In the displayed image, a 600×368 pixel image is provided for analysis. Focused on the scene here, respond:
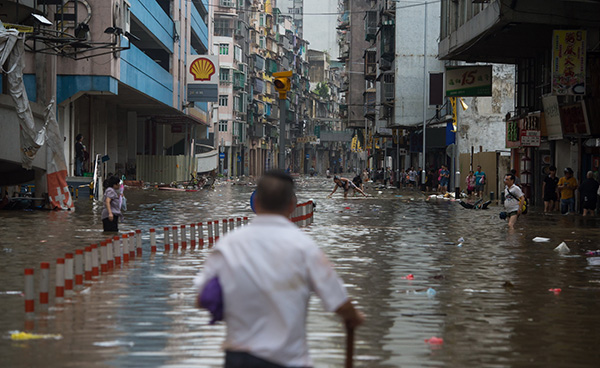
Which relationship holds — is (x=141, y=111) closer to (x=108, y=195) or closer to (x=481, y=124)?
(x=481, y=124)

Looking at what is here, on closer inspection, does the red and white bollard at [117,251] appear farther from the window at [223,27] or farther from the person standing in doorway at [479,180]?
the window at [223,27]

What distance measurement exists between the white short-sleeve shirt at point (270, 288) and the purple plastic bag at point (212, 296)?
0.09 feet

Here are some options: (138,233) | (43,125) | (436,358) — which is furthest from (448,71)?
(436,358)

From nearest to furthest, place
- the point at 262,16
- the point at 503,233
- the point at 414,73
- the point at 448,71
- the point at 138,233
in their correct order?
1. the point at 138,233
2. the point at 503,233
3. the point at 448,71
4. the point at 414,73
5. the point at 262,16

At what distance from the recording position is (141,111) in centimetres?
6319

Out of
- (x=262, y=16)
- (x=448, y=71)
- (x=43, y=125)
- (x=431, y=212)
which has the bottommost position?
(x=431, y=212)

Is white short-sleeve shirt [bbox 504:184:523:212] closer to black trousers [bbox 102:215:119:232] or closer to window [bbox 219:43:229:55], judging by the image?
black trousers [bbox 102:215:119:232]

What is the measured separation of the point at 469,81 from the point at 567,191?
39.5 ft

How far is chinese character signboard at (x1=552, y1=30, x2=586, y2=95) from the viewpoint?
102 feet

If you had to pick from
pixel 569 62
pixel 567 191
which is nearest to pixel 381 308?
pixel 569 62

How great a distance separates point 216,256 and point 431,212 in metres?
30.5

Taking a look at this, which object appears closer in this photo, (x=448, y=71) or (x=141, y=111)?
(x=448, y=71)

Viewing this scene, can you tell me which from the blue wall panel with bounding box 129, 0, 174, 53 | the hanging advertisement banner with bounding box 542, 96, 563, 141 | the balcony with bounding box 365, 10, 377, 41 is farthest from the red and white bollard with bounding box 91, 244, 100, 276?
the balcony with bounding box 365, 10, 377, 41

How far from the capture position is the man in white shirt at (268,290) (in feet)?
14.3
